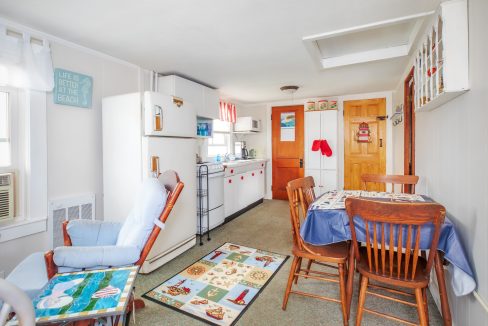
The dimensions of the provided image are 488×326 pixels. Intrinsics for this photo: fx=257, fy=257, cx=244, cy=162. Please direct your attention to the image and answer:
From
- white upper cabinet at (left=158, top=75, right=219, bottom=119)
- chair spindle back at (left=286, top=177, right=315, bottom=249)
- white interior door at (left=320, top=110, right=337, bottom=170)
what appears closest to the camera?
chair spindle back at (left=286, top=177, right=315, bottom=249)

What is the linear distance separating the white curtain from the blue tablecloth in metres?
2.52

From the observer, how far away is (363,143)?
16.4 feet

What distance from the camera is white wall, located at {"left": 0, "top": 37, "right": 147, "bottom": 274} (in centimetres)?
231

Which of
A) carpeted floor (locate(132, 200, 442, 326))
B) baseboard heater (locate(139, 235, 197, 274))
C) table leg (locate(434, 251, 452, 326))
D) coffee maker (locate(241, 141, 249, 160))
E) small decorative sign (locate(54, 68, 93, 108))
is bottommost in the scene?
carpeted floor (locate(132, 200, 442, 326))

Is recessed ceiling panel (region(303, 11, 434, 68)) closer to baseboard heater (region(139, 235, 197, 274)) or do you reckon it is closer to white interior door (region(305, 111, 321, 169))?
white interior door (region(305, 111, 321, 169))

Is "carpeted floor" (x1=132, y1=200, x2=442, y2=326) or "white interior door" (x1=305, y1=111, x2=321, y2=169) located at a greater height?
"white interior door" (x1=305, y1=111, x2=321, y2=169)

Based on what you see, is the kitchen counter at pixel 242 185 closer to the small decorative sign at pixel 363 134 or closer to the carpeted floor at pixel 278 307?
the carpeted floor at pixel 278 307

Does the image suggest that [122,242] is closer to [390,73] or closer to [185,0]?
[185,0]

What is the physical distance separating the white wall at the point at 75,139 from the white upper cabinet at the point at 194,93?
52 centimetres

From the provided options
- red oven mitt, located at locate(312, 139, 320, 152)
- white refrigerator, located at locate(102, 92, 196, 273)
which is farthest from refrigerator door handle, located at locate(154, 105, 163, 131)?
red oven mitt, located at locate(312, 139, 320, 152)

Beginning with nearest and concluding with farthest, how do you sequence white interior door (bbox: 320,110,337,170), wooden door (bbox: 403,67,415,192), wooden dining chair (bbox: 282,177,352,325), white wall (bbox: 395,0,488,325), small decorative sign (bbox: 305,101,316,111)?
1. white wall (bbox: 395,0,488,325)
2. wooden dining chair (bbox: 282,177,352,325)
3. wooden door (bbox: 403,67,415,192)
4. white interior door (bbox: 320,110,337,170)
5. small decorative sign (bbox: 305,101,316,111)

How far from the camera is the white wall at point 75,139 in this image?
2310 millimetres

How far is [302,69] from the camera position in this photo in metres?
3.36

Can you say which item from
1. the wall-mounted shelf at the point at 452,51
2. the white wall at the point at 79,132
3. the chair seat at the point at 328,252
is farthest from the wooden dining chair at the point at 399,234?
the white wall at the point at 79,132
